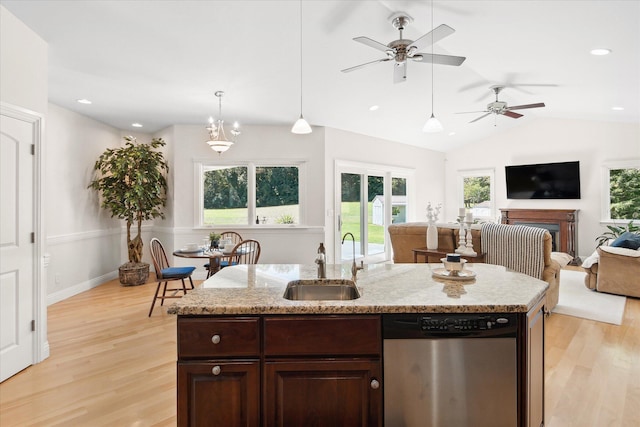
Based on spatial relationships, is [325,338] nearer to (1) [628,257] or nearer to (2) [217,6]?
(2) [217,6]

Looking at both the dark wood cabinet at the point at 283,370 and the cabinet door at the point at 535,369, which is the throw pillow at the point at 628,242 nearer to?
the cabinet door at the point at 535,369

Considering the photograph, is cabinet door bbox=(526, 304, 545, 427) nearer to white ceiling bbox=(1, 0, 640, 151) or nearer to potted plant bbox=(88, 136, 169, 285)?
white ceiling bbox=(1, 0, 640, 151)

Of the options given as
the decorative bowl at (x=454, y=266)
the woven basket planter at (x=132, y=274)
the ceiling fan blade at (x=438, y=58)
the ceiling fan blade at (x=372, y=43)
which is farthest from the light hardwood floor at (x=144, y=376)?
the ceiling fan blade at (x=372, y=43)

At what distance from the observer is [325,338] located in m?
1.53

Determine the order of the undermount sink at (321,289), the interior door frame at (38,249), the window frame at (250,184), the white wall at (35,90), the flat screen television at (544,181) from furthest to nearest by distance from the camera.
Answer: the flat screen television at (544,181) < the window frame at (250,184) < the interior door frame at (38,249) < the white wall at (35,90) < the undermount sink at (321,289)

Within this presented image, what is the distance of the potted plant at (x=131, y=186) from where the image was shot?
17.5 feet

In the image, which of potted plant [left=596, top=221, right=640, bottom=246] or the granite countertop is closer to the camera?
the granite countertop

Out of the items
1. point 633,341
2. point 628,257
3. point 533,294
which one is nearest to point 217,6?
point 533,294

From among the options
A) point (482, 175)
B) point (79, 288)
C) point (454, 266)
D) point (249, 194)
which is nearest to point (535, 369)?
point (454, 266)

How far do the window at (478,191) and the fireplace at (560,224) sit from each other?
0.96m

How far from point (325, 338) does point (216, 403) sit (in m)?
0.55

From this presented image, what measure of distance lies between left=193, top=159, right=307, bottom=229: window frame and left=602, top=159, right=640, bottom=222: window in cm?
600

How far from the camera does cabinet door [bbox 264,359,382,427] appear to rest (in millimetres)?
1516

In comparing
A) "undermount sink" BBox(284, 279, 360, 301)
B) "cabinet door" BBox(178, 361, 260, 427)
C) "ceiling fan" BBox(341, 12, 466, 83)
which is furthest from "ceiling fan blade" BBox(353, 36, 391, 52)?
"cabinet door" BBox(178, 361, 260, 427)
